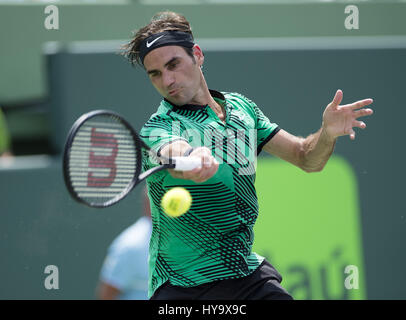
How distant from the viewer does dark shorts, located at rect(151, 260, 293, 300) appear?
113 inches

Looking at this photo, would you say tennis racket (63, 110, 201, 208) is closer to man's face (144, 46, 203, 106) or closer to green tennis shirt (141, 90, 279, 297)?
green tennis shirt (141, 90, 279, 297)

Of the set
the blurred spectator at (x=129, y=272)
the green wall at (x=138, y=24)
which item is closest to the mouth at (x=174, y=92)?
the blurred spectator at (x=129, y=272)

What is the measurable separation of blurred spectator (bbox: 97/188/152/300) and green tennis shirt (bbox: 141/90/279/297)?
1.30 metres

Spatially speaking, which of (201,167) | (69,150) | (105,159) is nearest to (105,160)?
(105,159)

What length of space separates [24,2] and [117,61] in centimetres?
228

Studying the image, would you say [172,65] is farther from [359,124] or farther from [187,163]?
[359,124]

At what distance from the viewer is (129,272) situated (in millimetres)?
4297

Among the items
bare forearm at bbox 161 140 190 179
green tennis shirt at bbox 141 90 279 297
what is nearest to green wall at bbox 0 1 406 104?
green tennis shirt at bbox 141 90 279 297

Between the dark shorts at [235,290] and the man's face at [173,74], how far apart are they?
2.49 ft

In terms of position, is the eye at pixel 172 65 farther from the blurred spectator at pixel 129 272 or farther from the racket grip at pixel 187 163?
the blurred spectator at pixel 129 272

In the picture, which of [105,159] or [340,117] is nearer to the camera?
[105,159]

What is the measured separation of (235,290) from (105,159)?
734 millimetres

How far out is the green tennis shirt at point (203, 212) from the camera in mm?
2889
